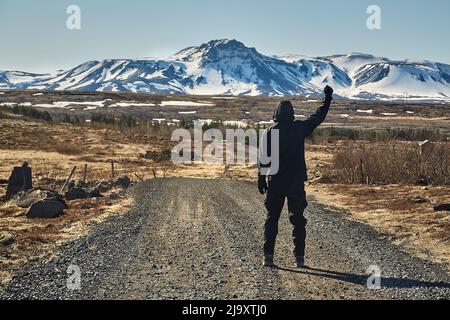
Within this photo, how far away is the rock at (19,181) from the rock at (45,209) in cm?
531

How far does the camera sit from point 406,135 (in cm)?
5384

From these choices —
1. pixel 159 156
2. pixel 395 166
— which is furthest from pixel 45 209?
pixel 159 156

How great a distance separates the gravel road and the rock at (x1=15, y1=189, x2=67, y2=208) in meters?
2.76

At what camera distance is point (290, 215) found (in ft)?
27.8

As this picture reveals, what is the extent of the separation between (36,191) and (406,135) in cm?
4372

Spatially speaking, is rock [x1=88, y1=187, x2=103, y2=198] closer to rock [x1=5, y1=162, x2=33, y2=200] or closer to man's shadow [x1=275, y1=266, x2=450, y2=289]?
rock [x1=5, y1=162, x2=33, y2=200]

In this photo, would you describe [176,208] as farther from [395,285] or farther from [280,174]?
[395,285]

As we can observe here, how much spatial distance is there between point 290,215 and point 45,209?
8.56 metres

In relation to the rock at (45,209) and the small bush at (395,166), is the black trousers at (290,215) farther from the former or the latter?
the small bush at (395,166)

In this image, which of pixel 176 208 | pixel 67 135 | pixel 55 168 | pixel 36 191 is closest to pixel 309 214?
pixel 176 208

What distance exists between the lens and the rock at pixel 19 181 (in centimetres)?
1997

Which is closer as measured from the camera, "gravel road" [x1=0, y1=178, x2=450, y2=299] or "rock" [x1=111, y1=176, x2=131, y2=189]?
"gravel road" [x1=0, y1=178, x2=450, y2=299]

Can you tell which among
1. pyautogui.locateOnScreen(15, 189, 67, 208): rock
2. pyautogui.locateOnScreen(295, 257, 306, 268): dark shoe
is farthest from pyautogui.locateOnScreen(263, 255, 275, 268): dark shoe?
pyautogui.locateOnScreen(15, 189, 67, 208): rock

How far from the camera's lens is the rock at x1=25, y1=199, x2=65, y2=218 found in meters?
14.7
